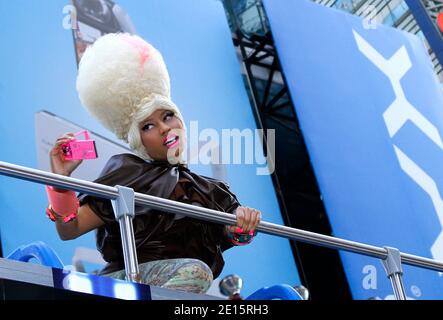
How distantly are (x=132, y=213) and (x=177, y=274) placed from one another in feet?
0.93

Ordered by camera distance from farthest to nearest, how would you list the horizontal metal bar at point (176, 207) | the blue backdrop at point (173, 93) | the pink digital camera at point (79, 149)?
1. the blue backdrop at point (173, 93)
2. the pink digital camera at point (79, 149)
3. the horizontal metal bar at point (176, 207)

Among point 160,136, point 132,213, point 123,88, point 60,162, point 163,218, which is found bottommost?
point 132,213

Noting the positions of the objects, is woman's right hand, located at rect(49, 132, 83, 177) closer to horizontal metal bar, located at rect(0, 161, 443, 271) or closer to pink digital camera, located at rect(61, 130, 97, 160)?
pink digital camera, located at rect(61, 130, 97, 160)

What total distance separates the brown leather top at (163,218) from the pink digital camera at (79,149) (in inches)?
8.0

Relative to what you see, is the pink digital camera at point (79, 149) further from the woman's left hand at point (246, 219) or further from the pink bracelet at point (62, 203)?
the woman's left hand at point (246, 219)

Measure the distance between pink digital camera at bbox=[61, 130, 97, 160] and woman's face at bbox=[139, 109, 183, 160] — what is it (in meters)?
0.39

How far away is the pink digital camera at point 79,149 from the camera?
7.57 ft

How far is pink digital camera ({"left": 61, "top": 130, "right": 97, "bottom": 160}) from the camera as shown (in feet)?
7.57

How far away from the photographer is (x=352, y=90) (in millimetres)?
7199

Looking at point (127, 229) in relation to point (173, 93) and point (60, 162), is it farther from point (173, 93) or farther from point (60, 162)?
point (173, 93)

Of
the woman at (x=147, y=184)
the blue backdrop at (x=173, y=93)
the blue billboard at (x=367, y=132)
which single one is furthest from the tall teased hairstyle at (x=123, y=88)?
the blue billboard at (x=367, y=132)

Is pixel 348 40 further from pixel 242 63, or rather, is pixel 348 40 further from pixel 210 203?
pixel 210 203

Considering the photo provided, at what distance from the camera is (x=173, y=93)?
6.14 metres

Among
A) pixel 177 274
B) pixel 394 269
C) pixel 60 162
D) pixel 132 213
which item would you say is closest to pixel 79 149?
pixel 60 162
